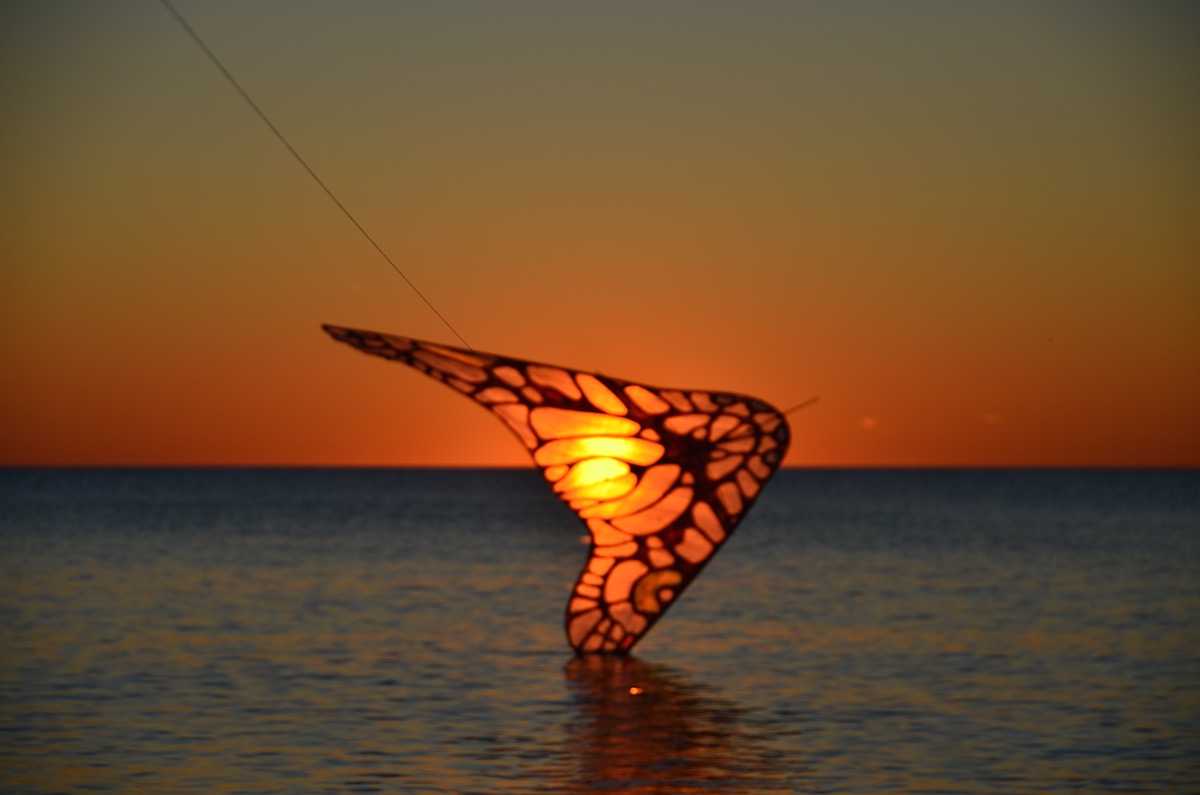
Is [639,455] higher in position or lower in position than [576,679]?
higher

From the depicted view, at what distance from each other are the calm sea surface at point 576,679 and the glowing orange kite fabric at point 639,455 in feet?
3.96

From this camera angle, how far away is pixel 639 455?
16438 millimetres

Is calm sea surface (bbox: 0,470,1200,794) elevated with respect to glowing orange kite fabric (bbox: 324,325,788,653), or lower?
lower

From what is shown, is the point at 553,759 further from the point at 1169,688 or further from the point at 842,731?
the point at 1169,688

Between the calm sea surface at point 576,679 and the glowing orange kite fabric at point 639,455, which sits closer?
the calm sea surface at point 576,679

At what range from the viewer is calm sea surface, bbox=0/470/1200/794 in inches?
500

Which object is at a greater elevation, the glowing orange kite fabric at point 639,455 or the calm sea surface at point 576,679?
the glowing orange kite fabric at point 639,455

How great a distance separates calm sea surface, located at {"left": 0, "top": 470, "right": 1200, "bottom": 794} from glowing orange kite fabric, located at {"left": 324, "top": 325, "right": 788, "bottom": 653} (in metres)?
1.21

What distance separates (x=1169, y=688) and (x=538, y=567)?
1970 cm

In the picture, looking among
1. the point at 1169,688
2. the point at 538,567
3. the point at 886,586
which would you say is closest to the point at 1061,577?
the point at 886,586

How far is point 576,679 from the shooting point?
56.1 feet

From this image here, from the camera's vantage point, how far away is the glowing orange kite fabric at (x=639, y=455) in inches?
635

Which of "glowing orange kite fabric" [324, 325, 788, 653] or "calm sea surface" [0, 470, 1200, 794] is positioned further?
"glowing orange kite fabric" [324, 325, 788, 653]

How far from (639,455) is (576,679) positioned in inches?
89.5
